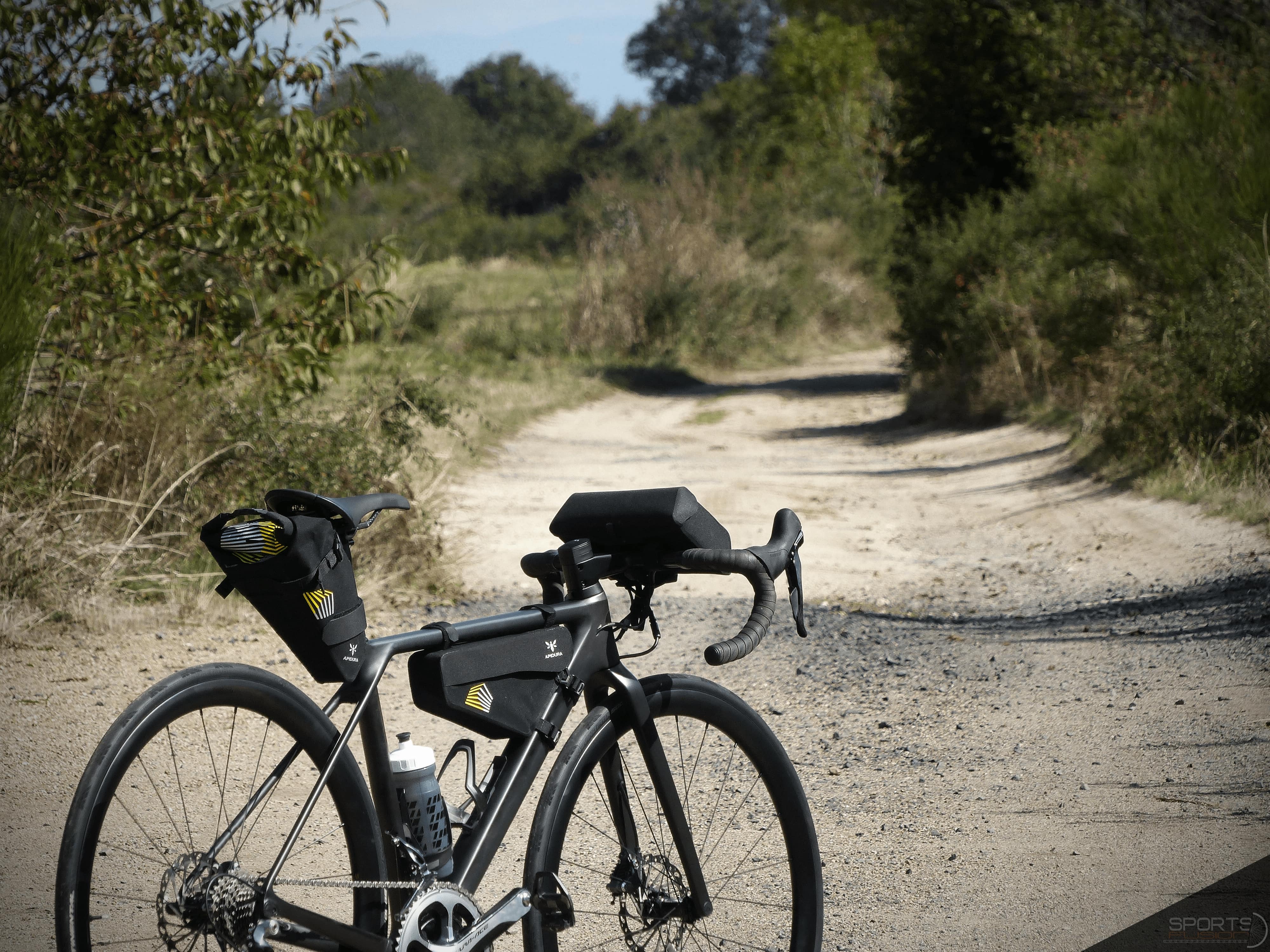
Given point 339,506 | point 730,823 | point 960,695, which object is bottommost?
point 960,695

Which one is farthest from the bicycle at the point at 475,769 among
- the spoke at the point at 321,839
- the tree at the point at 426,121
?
the tree at the point at 426,121

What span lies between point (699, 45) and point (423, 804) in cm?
10309

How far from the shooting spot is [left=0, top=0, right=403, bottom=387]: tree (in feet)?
21.0

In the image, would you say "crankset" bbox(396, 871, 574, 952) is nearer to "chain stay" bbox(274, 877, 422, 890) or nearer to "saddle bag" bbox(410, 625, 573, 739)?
"chain stay" bbox(274, 877, 422, 890)

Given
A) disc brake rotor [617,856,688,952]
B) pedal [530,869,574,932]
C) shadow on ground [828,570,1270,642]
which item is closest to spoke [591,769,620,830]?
disc brake rotor [617,856,688,952]

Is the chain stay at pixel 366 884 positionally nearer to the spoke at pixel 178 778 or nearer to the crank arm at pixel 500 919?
the crank arm at pixel 500 919

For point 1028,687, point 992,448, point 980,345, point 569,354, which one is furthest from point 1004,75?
point 1028,687

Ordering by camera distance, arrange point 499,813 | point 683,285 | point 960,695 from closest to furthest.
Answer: point 499,813, point 960,695, point 683,285

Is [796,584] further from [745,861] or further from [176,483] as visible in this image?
[176,483]

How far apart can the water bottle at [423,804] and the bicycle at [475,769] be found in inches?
0.8

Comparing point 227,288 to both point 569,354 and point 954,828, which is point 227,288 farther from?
point 569,354

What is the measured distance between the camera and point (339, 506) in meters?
2.01

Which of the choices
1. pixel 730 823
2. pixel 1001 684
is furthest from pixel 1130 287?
pixel 730 823

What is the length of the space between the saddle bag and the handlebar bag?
0.45 ft
